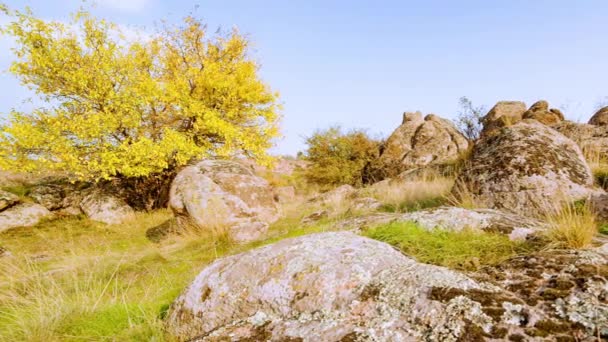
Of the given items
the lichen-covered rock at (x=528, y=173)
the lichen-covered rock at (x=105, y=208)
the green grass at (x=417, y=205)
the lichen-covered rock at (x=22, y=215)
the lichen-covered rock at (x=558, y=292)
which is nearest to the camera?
the lichen-covered rock at (x=558, y=292)

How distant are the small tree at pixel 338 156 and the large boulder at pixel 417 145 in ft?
2.59

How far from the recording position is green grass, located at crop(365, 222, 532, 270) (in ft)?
8.74

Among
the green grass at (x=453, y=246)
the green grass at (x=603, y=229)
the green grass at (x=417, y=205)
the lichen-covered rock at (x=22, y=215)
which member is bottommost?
the green grass at (x=603, y=229)

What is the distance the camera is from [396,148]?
19297 millimetres

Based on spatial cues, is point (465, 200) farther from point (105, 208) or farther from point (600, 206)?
point (105, 208)

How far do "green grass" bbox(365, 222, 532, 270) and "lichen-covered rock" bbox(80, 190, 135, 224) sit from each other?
1081 centimetres

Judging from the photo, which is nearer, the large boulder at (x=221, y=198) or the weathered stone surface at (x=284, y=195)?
the large boulder at (x=221, y=198)

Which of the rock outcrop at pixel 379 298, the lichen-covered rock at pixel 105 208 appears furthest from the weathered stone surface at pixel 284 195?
the rock outcrop at pixel 379 298

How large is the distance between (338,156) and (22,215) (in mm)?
13977

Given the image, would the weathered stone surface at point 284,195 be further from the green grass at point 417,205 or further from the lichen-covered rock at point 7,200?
the lichen-covered rock at point 7,200

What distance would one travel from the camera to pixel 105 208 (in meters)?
11.8

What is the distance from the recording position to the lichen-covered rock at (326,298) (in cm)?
169

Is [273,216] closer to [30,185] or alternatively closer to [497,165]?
[497,165]

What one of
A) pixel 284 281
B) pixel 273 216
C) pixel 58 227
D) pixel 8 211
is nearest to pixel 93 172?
pixel 58 227
